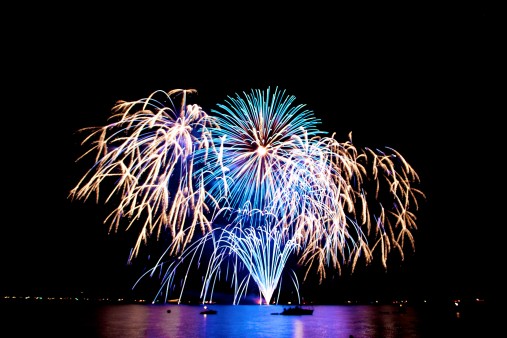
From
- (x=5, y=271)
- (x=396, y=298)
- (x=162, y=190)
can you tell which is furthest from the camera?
(x=396, y=298)

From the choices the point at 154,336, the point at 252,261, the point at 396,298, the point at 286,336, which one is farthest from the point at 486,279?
the point at 154,336

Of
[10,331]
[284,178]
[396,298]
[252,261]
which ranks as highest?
[396,298]

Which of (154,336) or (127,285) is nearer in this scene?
(154,336)

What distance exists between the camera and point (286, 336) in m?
25.3

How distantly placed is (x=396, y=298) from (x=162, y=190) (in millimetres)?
71117

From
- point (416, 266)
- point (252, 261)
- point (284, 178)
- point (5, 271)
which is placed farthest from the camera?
point (416, 266)

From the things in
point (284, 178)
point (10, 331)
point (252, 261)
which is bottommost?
point (10, 331)

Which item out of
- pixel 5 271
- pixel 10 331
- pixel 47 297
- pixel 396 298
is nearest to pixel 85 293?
pixel 47 297

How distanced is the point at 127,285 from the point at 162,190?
65.2 metres

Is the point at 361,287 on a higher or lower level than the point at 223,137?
higher

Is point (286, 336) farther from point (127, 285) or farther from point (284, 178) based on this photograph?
point (127, 285)

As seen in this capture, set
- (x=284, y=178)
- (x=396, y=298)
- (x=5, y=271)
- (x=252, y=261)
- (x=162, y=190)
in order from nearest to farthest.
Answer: (x=162, y=190), (x=284, y=178), (x=252, y=261), (x=5, y=271), (x=396, y=298)

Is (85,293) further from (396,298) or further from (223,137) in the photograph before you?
(223,137)

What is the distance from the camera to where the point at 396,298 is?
85.1 m
